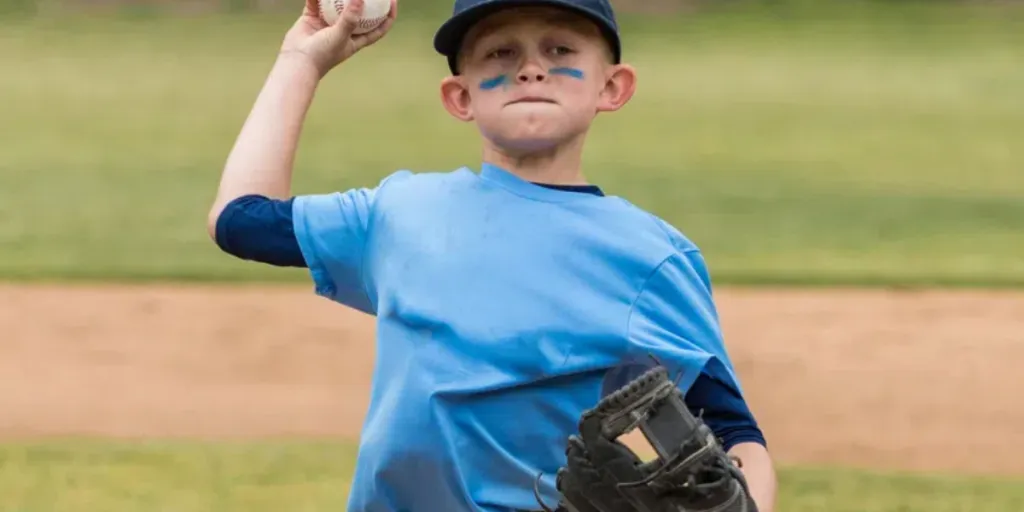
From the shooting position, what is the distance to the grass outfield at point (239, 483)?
5.34m

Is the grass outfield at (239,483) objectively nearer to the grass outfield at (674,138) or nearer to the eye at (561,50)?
the eye at (561,50)

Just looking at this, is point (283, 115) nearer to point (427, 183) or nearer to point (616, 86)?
point (427, 183)

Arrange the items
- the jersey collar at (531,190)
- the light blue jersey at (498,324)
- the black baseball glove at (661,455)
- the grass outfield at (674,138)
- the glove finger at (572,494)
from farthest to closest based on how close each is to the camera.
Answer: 1. the grass outfield at (674,138)
2. the jersey collar at (531,190)
3. the light blue jersey at (498,324)
4. the glove finger at (572,494)
5. the black baseball glove at (661,455)

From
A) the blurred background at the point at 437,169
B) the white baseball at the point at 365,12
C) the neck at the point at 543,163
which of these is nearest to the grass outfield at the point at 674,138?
the blurred background at the point at 437,169

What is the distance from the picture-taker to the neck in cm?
263

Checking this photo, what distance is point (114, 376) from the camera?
7320 mm

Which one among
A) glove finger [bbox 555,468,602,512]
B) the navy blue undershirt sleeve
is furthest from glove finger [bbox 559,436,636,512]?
the navy blue undershirt sleeve

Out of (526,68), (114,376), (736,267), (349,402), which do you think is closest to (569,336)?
(526,68)

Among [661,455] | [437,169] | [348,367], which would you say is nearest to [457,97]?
[661,455]

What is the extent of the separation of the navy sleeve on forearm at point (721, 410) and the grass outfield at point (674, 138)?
22.5 ft

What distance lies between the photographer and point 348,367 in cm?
743

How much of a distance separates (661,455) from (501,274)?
1.39ft

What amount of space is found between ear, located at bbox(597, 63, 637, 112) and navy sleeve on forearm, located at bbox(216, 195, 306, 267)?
517mm

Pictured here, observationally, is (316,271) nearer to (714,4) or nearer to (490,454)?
(490,454)
